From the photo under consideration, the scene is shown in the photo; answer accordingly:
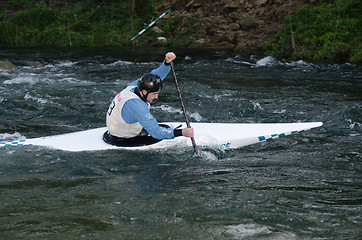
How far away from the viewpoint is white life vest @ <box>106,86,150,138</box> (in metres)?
5.00

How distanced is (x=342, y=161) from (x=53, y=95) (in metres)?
6.47

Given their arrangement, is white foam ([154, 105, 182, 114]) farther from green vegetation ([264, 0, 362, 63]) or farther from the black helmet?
green vegetation ([264, 0, 362, 63])

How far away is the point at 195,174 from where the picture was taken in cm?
468

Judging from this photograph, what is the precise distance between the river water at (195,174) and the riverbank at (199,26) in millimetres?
3320

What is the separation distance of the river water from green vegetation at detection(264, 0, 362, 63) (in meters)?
2.50

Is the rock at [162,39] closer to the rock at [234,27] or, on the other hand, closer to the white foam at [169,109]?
the rock at [234,27]

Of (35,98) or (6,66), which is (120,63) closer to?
(6,66)

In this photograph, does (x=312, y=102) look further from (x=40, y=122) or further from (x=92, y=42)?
(x=92, y=42)

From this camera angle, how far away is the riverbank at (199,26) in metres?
13.0

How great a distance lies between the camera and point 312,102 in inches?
327

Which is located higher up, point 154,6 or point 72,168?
point 154,6

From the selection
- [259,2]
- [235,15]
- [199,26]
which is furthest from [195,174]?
[259,2]

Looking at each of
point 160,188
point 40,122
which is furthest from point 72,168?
point 40,122

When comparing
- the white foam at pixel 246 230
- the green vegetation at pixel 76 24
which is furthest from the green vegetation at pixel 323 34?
the white foam at pixel 246 230
